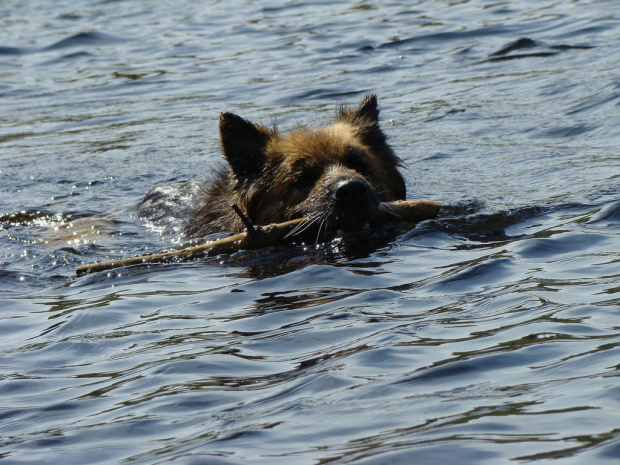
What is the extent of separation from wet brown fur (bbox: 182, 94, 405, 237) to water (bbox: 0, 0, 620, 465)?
1.35 ft

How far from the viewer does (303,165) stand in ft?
25.5

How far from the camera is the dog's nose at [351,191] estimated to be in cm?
708

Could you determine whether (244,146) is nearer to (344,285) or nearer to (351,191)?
(351,191)

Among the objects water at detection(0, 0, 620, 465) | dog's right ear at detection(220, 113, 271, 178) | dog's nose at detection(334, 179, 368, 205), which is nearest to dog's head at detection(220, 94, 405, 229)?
dog's right ear at detection(220, 113, 271, 178)

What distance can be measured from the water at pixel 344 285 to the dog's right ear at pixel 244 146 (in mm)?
1021

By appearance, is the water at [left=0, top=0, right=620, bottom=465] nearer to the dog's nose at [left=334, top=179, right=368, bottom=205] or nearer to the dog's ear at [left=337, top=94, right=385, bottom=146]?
the dog's nose at [left=334, top=179, right=368, bottom=205]

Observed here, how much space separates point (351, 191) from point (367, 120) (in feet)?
5.00

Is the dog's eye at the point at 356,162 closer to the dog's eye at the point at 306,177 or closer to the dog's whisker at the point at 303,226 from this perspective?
the dog's eye at the point at 306,177

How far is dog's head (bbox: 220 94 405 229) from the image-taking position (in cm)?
764

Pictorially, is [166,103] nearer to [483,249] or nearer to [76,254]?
[76,254]

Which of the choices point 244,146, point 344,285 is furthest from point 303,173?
point 344,285

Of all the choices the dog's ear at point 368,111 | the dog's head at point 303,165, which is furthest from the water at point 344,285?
the dog's ear at point 368,111

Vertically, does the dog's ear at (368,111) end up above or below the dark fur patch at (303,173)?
above

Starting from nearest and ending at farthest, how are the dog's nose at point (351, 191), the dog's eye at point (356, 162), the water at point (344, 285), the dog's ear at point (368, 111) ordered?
the water at point (344, 285), the dog's nose at point (351, 191), the dog's eye at point (356, 162), the dog's ear at point (368, 111)
